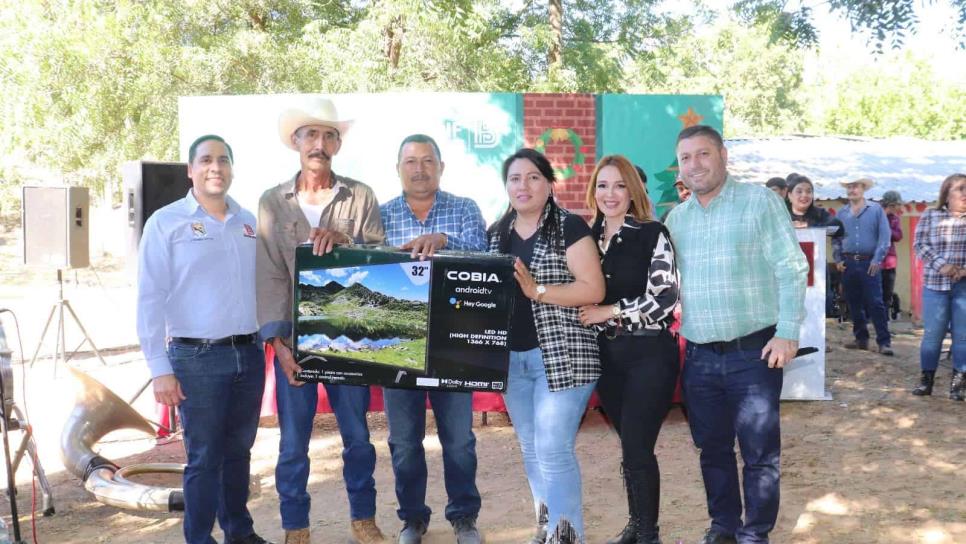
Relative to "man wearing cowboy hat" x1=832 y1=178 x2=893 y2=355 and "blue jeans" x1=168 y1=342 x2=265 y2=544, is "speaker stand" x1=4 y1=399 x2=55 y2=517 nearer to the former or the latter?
"blue jeans" x1=168 y1=342 x2=265 y2=544

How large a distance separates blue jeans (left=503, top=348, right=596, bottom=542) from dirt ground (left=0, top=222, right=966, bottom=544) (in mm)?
966

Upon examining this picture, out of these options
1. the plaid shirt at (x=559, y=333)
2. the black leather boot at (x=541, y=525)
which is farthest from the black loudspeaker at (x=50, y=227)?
the plaid shirt at (x=559, y=333)

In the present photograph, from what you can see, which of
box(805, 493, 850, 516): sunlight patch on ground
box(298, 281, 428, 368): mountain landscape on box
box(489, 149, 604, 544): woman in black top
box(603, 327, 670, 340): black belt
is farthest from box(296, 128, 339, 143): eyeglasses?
box(805, 493, 850, 516): sunlight patch on ground

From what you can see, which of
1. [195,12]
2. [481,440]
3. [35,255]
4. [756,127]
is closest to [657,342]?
[481,440]

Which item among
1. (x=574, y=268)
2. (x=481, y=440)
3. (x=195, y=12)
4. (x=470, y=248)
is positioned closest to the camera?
(x=574, y=268)

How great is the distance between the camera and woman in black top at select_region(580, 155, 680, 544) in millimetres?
3844

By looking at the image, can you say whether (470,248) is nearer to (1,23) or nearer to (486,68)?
(486,68)

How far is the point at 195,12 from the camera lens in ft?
50.6

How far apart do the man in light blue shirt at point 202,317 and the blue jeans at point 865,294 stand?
27.4 ft

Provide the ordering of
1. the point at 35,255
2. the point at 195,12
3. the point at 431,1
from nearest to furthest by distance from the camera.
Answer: the point at 35,255
the point at 431,1
the point at 195,12

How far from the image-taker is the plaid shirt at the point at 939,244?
7781 mm

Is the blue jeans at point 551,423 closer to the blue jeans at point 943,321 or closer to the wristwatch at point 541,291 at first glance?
the wristwatch at point 541,291

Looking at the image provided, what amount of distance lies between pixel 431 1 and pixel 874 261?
7.90 meters

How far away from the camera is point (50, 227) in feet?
35.3
